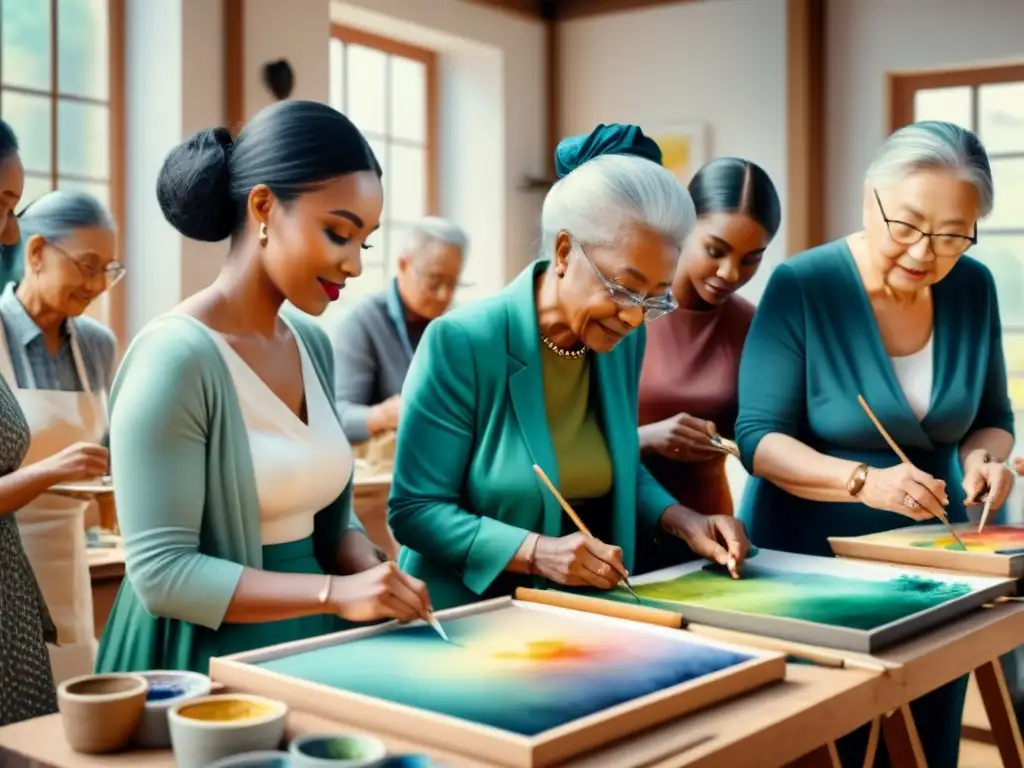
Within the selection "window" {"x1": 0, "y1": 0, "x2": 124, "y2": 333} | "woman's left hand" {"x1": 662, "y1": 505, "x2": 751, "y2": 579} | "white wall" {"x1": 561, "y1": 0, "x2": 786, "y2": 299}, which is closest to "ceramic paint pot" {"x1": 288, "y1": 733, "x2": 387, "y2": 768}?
"woman's left hand" {"x1": 662, "y1": 505, "x2": 751, "y2": 579}

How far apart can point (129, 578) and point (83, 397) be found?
1676mm

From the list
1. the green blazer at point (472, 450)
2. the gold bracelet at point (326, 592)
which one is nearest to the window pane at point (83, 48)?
the green blazer at point (472, 450)

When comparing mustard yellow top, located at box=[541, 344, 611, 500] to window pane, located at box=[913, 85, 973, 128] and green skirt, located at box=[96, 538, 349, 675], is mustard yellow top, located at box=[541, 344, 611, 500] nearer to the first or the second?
green skirt, located at box=[96, 538, 349, 675]

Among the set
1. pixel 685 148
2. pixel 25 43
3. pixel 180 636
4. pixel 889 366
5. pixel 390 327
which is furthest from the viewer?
pixel 685 148

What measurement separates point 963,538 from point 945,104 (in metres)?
4.24

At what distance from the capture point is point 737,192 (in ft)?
8.03

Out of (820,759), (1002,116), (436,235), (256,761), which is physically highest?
(1002,116)

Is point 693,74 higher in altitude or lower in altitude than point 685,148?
higher

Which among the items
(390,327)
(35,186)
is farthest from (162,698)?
(35,186)

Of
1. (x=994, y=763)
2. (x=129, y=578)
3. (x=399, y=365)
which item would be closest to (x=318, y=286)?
(x=129, y=578)

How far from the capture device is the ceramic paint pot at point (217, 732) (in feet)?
3.82

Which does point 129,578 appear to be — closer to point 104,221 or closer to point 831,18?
point 104,221

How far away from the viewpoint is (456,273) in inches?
173

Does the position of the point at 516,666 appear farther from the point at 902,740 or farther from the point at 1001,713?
the point at 1001,713
